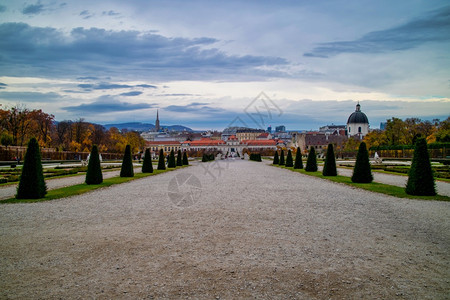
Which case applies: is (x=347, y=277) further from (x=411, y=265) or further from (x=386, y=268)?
(x=411, y=265)

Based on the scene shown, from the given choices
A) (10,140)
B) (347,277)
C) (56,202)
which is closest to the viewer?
(347,277)

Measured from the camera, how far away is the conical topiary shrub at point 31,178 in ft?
39.4

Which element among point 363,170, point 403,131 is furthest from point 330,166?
point 403,131

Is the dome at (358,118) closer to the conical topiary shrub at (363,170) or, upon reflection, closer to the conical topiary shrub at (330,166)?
the conical topiary shrub at (330,166)

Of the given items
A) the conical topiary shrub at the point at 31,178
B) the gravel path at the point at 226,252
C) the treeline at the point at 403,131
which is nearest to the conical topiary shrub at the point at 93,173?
the conical topiary shrub at the point at 31,178

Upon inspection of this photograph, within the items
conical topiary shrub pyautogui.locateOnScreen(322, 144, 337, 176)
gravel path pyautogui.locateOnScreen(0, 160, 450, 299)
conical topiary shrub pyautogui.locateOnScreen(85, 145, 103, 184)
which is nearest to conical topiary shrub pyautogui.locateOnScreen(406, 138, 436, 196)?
gravel path pyautogui.locateOnScreen(0, 160, 450, 299)

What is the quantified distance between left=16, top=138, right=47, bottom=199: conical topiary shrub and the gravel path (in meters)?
1.75

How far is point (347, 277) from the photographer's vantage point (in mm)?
4695

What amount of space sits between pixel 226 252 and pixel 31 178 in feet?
30.6

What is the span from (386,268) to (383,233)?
87.4 inches

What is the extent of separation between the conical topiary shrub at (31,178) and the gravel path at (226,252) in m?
1.75

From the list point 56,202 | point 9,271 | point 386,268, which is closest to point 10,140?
point 56,202

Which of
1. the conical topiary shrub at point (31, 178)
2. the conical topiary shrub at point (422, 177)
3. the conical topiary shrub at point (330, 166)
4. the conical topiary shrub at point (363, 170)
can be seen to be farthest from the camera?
the conical topiary shrub at point (330, 166)

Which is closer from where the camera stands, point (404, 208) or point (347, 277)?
point (347, 277)
